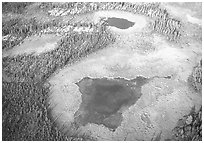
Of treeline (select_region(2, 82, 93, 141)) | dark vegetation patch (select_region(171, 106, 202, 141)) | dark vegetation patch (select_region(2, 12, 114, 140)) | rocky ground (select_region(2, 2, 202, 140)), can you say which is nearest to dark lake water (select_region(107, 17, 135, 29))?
rocky ground (select_region(2, 2, 202, 140))

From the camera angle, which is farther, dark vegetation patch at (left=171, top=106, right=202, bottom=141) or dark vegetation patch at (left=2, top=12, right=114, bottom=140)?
dark vegetation patch at (left=2, top=12, right=114, bottom=140)

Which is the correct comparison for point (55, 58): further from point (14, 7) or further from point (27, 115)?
point (14, 7)

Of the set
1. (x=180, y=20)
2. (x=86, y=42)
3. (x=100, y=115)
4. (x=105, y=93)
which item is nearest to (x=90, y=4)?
(x=86, y=42)

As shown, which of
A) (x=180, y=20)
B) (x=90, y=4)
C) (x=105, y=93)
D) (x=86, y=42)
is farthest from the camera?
(x=90, y=4)

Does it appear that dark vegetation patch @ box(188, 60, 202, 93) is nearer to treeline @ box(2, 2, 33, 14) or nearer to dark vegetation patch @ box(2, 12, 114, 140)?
dark vegetation patch @ box(2, 12, 114, 140)

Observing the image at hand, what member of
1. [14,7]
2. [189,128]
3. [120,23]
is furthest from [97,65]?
[14,7]

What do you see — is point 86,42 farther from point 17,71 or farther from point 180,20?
point 180,20
